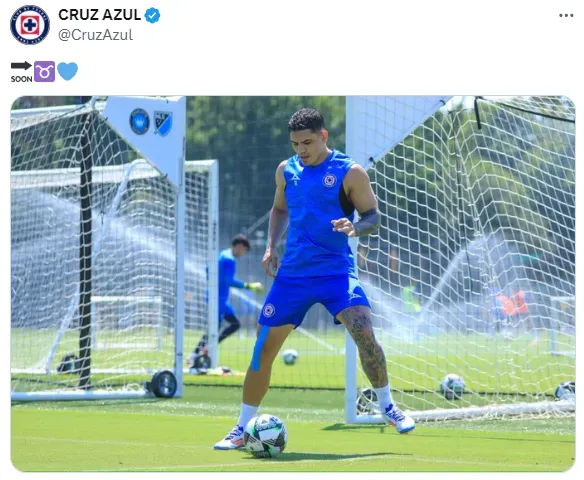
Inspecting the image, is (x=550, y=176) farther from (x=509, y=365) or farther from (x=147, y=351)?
(x=147, y=351)

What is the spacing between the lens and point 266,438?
260 inches

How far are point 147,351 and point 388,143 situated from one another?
5.07m

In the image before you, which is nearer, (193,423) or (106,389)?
(193,423)

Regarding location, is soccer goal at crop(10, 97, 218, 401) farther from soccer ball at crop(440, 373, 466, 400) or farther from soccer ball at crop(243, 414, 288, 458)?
soccer ball at crop(243, 414, 288, 458)

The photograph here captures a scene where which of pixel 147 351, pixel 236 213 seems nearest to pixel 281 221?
pixel 147 351

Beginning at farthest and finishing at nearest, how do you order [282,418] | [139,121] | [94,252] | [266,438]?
[94,252]
[139,121]
[282,418]
[266,438]

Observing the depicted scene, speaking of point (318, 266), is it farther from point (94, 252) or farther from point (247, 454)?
point (94, 252)

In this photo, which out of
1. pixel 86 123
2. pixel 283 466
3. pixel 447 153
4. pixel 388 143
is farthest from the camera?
pixel 86 123

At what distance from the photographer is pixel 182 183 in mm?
12031
